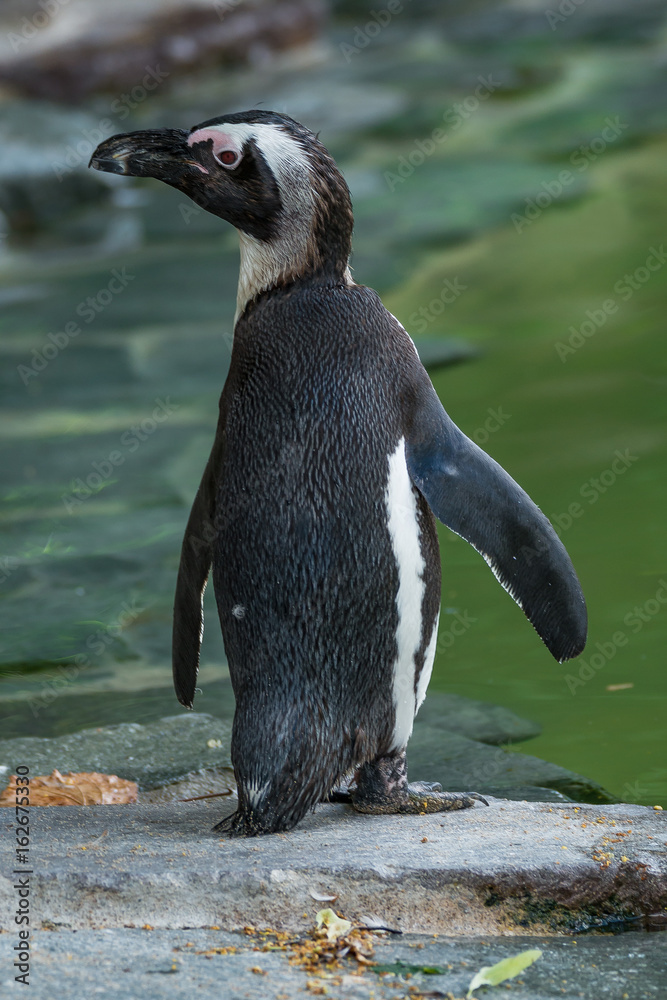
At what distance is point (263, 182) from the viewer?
2.68 m

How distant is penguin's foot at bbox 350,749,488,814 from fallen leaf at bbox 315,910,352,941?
0.60m

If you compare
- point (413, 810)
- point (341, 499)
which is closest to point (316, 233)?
point (341, 499)

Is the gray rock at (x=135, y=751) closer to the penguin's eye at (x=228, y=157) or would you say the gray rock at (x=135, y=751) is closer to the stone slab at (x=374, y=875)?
the stone slab at (x=374, y=875)

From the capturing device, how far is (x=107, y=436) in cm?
690

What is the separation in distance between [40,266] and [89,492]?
444 centimetres

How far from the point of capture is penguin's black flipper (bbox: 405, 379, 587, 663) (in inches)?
109

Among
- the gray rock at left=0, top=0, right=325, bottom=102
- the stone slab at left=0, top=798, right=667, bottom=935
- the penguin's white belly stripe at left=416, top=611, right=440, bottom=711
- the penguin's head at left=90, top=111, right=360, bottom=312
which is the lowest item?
the stone slab at left=0, top=798, right=667, bottom=935

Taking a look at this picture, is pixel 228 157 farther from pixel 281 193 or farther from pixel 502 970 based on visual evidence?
pixel 502 970

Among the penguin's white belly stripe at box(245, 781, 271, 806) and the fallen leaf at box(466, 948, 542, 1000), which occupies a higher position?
the penguin's white belly stripe at box(245, 781, 271, 806)

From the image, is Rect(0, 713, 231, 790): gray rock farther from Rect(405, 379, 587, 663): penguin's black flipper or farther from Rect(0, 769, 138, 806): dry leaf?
Rect(405, 379, 587, 663): penguin's black flipper

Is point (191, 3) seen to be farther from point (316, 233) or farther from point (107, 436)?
point (316, 233)

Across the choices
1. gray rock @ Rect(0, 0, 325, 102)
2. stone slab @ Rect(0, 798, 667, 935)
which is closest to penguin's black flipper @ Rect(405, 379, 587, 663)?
stone slab @ Rect(0, 798, 667, 935)

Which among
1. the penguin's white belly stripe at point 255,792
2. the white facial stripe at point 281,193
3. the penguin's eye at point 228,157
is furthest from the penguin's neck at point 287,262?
the penguin's white belly stripe at point 255,792

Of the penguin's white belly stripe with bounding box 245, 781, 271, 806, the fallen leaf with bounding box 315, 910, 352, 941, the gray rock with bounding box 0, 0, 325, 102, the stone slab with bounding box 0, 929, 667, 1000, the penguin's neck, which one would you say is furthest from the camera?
the gray rock with bounding box 0, 0, 325, 102
